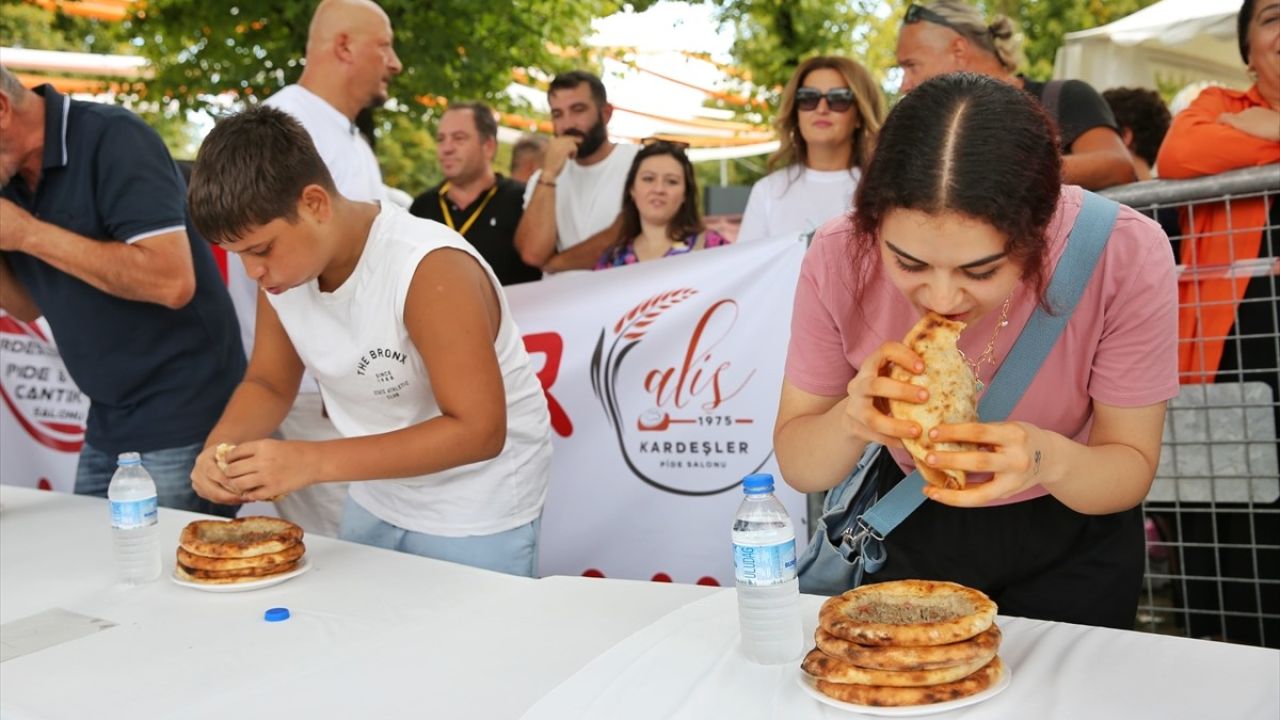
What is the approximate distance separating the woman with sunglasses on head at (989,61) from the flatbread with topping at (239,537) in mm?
2633

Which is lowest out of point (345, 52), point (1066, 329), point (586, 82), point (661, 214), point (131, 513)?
point (131, 513)

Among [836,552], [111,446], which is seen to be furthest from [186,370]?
[836,552]

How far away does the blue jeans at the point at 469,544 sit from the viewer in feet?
9.29

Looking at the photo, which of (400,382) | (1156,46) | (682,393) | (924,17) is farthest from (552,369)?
(1156,46)

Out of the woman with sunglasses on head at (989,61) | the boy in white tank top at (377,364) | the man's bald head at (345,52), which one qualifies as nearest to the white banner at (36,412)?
the man's bald head at (345,52)

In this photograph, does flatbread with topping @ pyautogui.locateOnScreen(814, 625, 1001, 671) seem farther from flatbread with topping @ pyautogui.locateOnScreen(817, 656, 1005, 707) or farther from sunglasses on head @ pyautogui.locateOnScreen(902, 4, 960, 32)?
sunglasses on head @ pyautogui.locateOnScreen(902, 4, 960, 32)

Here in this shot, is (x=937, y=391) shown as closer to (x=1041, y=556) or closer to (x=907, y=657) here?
(x=907, y=657)

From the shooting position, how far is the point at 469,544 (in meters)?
2.83

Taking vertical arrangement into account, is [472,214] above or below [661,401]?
above

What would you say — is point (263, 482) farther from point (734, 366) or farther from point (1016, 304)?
point (734, 366)

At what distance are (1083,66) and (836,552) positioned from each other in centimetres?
710

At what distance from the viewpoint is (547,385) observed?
443 cm

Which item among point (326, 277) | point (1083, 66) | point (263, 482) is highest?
point (1083, 66)

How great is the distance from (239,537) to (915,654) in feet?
5.51
